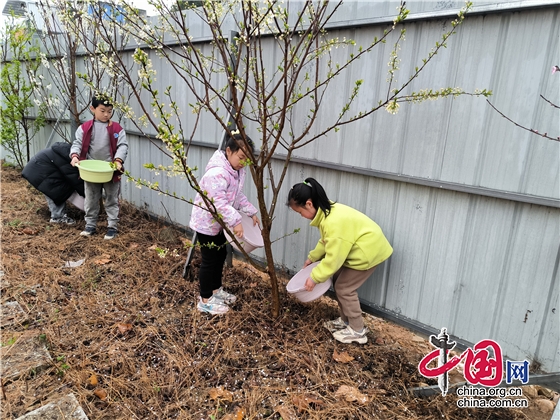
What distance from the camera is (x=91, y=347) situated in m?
2.58

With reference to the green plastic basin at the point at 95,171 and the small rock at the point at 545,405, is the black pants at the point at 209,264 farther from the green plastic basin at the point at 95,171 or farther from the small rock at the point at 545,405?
the small rock at the point at 545,405

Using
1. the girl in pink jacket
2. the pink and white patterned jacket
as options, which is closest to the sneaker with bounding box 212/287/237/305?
the girl in pink jacket

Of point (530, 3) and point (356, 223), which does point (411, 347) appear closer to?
point (356, 223)

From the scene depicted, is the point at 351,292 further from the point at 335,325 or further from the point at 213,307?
the point at 213,307

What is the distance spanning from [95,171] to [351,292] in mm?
2788

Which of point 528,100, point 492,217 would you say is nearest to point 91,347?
point 492,217

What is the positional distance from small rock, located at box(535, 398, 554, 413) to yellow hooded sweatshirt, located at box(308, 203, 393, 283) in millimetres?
1228

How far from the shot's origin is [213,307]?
303 centimetres

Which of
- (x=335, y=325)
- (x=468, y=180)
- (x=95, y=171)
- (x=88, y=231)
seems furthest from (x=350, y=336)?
(x=88, y=231)

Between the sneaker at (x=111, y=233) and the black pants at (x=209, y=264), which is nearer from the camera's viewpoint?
the black pants at (x=209, y=264)

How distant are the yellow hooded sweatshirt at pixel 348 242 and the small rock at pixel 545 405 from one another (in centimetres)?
123
